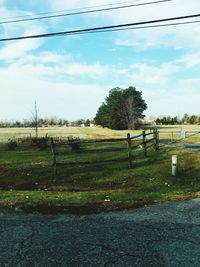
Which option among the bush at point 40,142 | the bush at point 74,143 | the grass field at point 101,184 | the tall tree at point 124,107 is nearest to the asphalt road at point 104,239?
the grass field at point 101,184

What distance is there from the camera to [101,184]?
15430 millimetres

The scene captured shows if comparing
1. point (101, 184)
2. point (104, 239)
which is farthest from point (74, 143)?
point (104, 239)

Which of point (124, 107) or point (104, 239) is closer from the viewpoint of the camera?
point (104, 239)

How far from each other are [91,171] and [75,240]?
11.6 metres

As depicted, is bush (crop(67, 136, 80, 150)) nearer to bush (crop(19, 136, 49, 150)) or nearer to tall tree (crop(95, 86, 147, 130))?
bush (crop(19, 136, 49, 150))

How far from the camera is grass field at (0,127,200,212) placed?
1013cm

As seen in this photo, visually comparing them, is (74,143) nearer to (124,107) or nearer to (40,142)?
(40,142)

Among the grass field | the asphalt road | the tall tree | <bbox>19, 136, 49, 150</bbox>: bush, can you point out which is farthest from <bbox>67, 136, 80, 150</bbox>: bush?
the tall tree

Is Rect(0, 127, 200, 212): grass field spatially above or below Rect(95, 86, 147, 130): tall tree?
below

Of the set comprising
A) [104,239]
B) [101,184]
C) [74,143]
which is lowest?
[101,184]

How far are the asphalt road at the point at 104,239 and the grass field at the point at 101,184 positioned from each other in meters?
1.21

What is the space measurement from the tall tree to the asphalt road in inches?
3327

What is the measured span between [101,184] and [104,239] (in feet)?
28.7

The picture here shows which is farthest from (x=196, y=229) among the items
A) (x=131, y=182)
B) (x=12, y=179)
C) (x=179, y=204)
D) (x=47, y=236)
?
(x=12, y=179)
